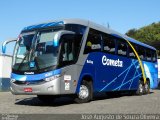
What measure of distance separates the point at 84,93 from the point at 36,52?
9.36 feet

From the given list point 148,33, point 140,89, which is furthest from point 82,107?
point 148,33

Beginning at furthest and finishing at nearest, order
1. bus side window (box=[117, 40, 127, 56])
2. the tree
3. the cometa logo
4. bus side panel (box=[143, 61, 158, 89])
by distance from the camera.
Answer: the tree < bus side panel (box=[143, 61, 158, 89]) < bus side window (box=[117, 40, 127, 56]) < the cometa logo

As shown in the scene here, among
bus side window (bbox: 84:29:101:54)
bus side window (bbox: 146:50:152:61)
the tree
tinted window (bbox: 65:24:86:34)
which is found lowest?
bus side window (bbox: 146:50:152:61)

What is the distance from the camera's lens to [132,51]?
71.2 ft

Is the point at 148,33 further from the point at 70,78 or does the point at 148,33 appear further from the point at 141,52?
the point at 70,78

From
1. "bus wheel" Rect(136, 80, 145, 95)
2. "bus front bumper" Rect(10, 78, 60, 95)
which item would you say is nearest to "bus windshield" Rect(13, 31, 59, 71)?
"bus front bumper" Rect(10, 78, 60, 95)

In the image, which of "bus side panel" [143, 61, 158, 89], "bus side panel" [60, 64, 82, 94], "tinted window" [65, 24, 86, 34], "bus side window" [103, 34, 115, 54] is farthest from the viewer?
"bus side panel" [143, 61, 158, 89]

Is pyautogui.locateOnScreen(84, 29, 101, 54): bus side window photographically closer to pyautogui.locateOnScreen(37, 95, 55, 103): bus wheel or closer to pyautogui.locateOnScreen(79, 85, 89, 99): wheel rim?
pyautogui.locateOnScreen(79, 85, 89, 99): wheel rim

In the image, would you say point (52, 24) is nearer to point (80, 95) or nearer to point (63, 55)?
point (63, 55)

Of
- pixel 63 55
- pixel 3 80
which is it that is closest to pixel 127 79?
pixel 63 55

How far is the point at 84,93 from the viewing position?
16.0 meters

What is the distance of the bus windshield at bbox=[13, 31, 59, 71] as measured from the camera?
14258mm

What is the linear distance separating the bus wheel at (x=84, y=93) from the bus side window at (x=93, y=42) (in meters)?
1.39

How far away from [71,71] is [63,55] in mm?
819
